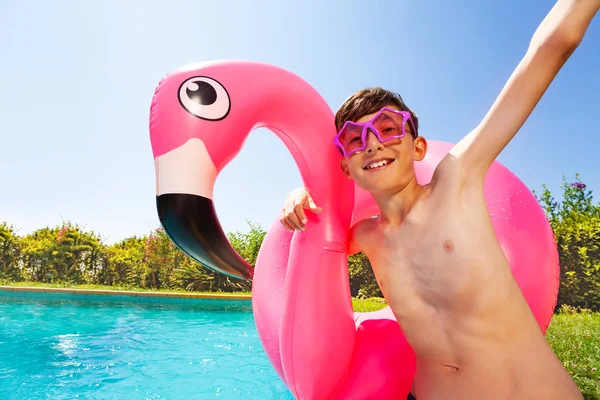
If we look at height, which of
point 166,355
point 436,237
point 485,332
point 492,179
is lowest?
point 166,355

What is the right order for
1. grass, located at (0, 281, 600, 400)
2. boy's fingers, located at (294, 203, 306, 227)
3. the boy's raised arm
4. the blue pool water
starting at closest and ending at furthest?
the boy's raised arm → boy's fingers, located at (294, 203, 306, 227) → grass, located at (0, 281, 600, 400) → the blue pool water

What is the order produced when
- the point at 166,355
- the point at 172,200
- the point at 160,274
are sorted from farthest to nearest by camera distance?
the point at 160,274
the point at 166,355
the point at 172,200

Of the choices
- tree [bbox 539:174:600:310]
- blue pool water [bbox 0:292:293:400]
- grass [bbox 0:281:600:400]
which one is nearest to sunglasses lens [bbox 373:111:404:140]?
grass [bbox 0:281:600:400]

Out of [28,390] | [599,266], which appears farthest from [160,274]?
[599,266]

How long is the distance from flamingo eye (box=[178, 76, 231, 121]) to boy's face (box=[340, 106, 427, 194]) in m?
0.47

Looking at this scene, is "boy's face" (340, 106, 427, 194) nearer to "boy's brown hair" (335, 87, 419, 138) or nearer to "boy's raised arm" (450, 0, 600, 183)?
"boy's brown hair" (335, 87, 419, 138)

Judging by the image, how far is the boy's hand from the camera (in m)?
1.32

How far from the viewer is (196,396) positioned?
11.1 feet

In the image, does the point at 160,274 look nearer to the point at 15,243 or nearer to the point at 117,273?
the point at 117,273

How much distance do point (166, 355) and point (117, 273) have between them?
35.8ft

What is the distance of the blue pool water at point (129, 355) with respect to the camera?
11.7ft

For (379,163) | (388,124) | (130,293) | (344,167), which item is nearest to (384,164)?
(379,163)

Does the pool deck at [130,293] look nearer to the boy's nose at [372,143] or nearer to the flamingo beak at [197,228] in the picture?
the flamingo beak at [197,228]

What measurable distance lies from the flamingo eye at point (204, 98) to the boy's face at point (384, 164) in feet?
1.55
